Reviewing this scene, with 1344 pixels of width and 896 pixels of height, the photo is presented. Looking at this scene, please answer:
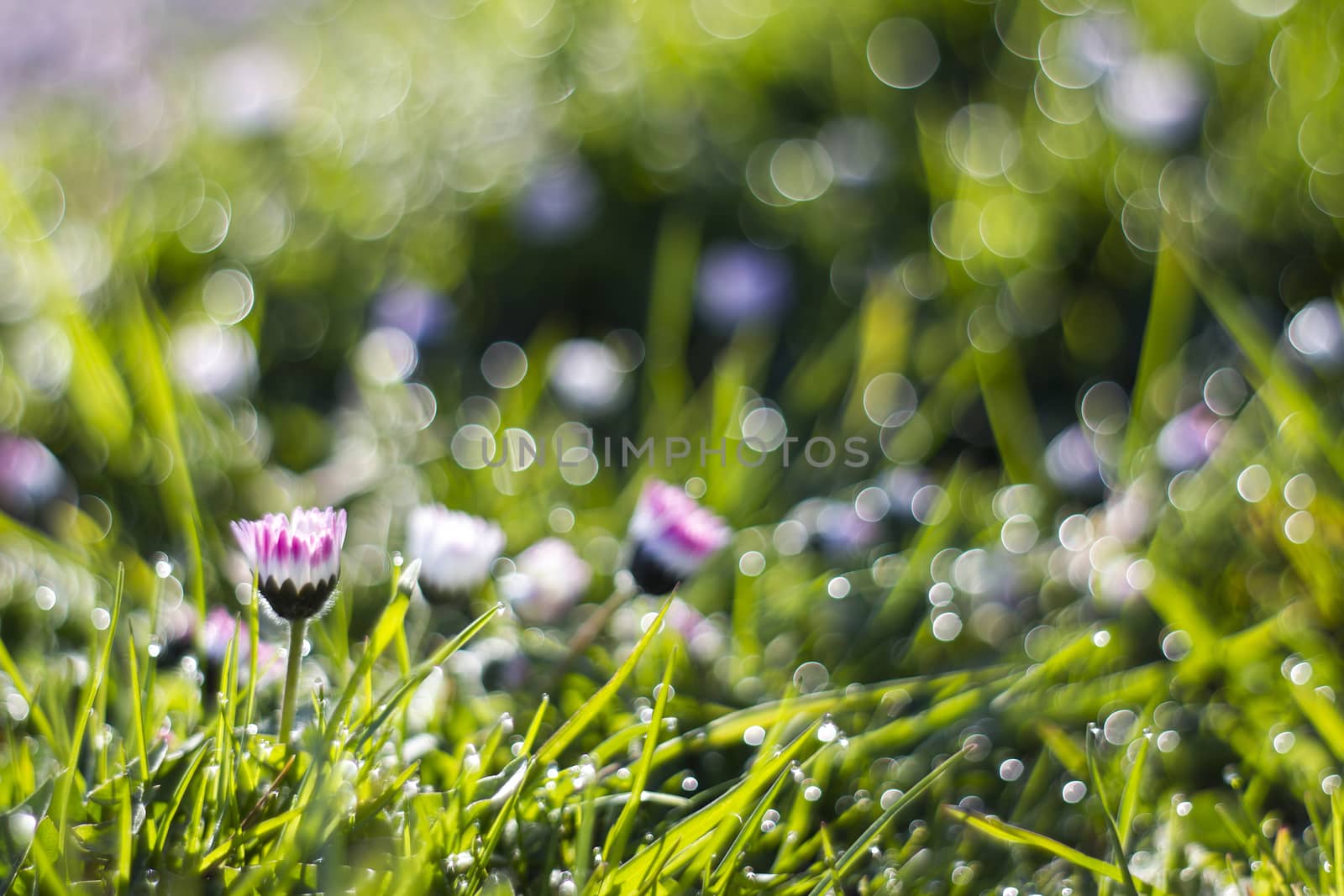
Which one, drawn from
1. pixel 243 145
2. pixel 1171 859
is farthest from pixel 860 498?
pixel 243 145

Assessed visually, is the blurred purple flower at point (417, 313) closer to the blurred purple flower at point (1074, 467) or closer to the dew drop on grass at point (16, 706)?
the dew drop on grass at point (16, 706)

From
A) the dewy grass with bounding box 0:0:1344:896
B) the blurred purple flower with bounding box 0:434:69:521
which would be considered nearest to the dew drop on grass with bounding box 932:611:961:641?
the dewy grass with bounding box 0:0:1344:896

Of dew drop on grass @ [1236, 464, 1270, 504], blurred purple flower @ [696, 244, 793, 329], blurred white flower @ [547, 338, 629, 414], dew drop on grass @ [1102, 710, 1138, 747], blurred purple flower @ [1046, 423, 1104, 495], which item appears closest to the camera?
dew drop on grass @ [1102, 710, 1138, 747]

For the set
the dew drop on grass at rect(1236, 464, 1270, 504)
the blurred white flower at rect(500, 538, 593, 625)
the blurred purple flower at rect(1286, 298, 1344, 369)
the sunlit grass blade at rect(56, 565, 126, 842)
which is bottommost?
the blurred white flower at rect(500, 538, 593, 625)

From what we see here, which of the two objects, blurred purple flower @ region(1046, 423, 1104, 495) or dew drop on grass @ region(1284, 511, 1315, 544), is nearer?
dew drop on grass @ region(1284, 511, 1315, 544)

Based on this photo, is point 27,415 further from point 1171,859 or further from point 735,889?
point 1171,859

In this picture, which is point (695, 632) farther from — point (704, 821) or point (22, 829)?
point (22, 829)

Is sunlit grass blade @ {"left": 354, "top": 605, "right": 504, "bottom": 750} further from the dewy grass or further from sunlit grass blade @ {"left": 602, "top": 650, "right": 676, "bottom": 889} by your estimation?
sunlit grass blade @ {"left": 602, "top": 650, "right": 676, "bottom": 889}
